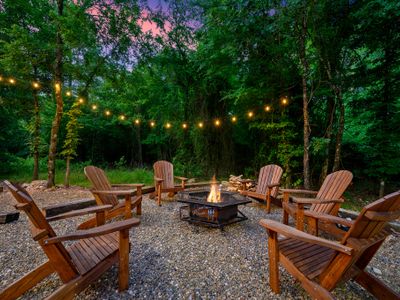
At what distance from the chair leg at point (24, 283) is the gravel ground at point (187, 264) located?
18 cm

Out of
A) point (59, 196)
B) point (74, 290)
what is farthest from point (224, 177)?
point (74, 290)

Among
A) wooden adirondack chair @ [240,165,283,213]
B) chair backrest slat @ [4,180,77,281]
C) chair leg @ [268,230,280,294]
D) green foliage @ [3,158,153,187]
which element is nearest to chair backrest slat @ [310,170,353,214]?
wooden adirondack chair @ [240,165,283,213]

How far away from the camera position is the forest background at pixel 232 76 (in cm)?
414

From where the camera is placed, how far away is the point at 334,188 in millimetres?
2730

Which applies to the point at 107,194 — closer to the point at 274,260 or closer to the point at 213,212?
the point at 213,212

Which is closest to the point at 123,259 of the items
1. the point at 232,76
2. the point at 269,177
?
the point at 269,177

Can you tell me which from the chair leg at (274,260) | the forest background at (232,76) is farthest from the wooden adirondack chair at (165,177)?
the chair leg at (274,260)

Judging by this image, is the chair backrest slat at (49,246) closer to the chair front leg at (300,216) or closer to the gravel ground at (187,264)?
the gravel ground at (187,264)

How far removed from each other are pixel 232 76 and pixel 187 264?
218 inches

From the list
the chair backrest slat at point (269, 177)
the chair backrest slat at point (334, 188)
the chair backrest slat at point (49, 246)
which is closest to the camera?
the chair backrest slat at point (49, 246)

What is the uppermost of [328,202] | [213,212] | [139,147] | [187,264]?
[139,147]

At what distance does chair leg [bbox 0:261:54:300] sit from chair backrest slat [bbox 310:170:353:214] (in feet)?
9.80

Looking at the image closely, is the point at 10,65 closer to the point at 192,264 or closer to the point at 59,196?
the point at 59,196

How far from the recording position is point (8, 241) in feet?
7.66
